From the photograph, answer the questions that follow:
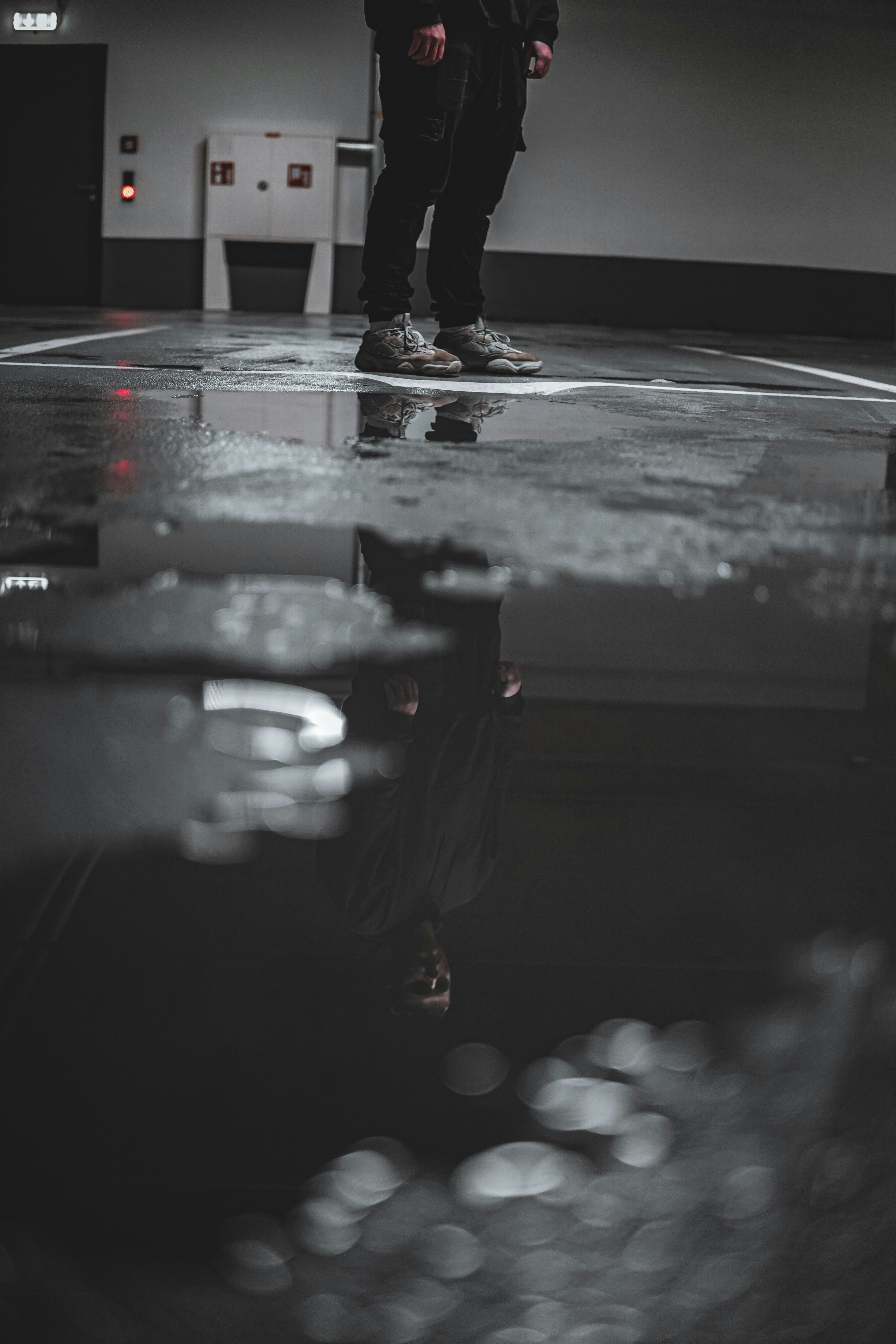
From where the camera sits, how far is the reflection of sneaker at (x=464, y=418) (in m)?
1.85

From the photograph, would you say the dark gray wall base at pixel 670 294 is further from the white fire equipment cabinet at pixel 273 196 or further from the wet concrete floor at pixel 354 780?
the wet concrete floor at pixel 354 780

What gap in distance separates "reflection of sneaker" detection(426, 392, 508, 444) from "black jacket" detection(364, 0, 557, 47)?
2.79 feet

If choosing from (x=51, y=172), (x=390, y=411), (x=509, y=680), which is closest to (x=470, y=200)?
(x=390, y=411)

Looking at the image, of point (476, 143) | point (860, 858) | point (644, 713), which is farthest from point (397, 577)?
point (476, 143)

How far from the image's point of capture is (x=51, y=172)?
30.2 ft

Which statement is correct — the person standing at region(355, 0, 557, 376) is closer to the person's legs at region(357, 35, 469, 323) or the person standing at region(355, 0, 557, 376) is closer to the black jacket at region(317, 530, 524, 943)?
the person's legs at region(357, 35, 469, 323)

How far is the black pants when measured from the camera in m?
2.86

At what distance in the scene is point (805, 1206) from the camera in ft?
1.13

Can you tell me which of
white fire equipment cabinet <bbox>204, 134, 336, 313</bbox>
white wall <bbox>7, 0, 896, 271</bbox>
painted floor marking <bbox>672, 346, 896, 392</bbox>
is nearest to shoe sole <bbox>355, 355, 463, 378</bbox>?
painted floor marking <bbox>672, 346, 896, 392</bbox>

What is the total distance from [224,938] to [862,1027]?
23cm

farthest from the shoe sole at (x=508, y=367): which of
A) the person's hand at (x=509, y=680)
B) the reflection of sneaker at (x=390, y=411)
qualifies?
the person's hand at (x=509, y=680)

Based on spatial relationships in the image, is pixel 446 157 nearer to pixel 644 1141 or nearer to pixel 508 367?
pixel 508 367

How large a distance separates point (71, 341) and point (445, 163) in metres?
1.57

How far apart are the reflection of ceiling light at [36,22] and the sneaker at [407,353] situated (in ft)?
24.5
